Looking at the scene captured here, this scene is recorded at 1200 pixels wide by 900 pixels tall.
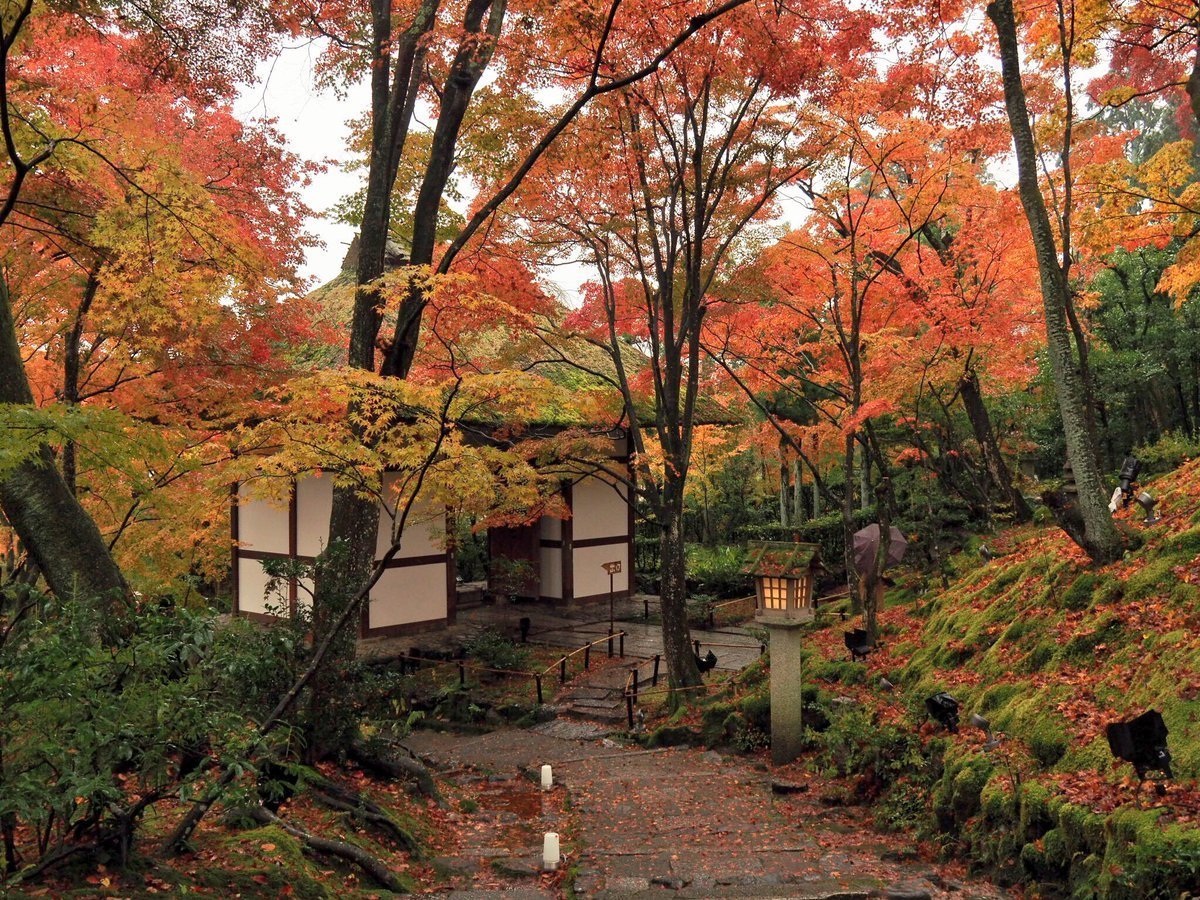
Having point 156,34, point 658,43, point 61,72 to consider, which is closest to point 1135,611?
point 658,43

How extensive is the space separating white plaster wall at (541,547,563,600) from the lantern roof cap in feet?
27.9

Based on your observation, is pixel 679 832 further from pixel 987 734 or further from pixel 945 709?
pixel 987 734

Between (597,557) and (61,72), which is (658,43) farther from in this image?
(597,557)

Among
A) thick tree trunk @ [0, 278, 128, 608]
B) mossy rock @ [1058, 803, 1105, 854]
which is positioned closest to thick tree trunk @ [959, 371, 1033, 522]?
mossy rock @ [1058, 803, 1105, 854]

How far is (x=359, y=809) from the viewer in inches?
259

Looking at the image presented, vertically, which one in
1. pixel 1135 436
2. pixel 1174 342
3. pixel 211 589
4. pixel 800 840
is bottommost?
pixel 800 840

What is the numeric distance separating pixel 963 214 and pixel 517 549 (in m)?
11.3

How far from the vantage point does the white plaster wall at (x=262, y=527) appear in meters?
15.4

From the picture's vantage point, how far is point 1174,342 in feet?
54.3

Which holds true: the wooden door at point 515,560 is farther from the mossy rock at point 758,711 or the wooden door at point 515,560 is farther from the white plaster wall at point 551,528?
the mossy rock at point 758,711

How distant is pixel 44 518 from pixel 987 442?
14.7 meters

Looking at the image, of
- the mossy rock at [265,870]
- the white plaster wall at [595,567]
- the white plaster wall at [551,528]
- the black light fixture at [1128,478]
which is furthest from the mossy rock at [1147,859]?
the white plaster wall at [551,528]

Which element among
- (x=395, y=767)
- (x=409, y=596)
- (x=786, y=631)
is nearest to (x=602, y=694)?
(x=786, y=631)

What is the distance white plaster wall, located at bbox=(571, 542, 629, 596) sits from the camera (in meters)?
18.0
